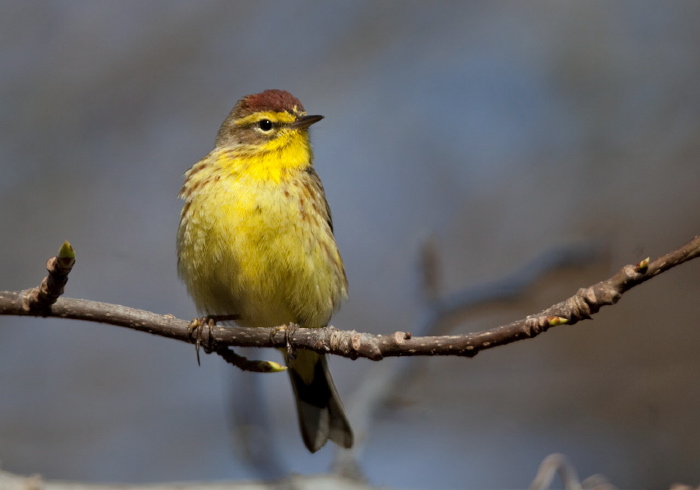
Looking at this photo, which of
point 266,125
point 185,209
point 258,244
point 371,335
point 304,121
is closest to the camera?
point 371,335

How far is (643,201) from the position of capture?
30.1ft

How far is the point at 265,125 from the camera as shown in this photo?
22.6 ft

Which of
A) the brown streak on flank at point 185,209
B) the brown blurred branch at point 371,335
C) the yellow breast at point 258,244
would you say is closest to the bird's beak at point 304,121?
the yellow breast at point 258,244

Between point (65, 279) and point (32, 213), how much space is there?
6.03 meters

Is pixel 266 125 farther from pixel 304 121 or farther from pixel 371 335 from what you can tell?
pixel 371 335

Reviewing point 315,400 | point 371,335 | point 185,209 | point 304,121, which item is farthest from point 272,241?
point 371,335

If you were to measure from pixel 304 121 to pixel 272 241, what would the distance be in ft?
4.15

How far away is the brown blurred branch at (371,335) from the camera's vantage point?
318 centimetres

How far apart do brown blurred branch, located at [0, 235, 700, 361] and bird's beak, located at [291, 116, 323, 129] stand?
220 centimetres

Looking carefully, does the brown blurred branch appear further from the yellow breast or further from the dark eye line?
the dark eye line

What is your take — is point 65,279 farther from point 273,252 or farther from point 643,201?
point 643,201

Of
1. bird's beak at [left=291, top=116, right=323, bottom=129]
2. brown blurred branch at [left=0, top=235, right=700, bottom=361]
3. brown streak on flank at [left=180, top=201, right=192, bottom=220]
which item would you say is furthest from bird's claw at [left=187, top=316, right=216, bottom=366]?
bird's beak at [left=291, top=116, right=323, bottom=129]

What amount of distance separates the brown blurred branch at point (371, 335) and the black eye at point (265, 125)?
242 cm

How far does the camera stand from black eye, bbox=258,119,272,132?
6.87m
